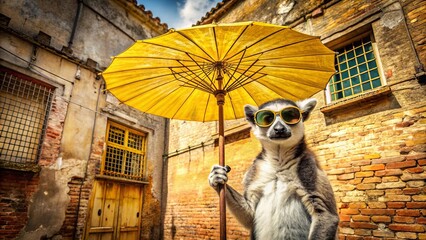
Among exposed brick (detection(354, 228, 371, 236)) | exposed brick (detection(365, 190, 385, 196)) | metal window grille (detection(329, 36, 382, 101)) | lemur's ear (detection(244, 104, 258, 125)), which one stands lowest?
exposed brick (detection(354, 228, 371, 236))

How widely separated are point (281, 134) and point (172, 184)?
745 centimetres

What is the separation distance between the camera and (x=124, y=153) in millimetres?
8680

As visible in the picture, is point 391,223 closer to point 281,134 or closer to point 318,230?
point 318,230

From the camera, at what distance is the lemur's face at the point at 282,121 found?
2.35m

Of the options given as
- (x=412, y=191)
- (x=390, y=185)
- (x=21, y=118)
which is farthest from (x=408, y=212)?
(x=21, y=118)

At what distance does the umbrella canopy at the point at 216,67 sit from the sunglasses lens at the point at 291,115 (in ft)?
2.25

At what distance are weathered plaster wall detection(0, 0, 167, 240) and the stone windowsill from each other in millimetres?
7043

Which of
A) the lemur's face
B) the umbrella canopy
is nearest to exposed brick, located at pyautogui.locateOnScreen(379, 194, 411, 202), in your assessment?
the umbrella canopy

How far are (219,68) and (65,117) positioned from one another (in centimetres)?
627

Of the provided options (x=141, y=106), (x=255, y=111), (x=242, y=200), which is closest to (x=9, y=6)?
(x=141, y=106)

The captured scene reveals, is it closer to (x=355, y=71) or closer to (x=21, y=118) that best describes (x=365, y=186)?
(x=355, y=71)

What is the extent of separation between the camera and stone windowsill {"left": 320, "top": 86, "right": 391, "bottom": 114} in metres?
4.33

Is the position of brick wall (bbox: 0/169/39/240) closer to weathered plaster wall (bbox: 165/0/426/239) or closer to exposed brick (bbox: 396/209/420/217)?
weathered plaster wall (bbox: 165/0/426/239)

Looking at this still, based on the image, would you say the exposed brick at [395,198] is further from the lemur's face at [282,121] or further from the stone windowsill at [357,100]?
the lemur's face at [282,121]
